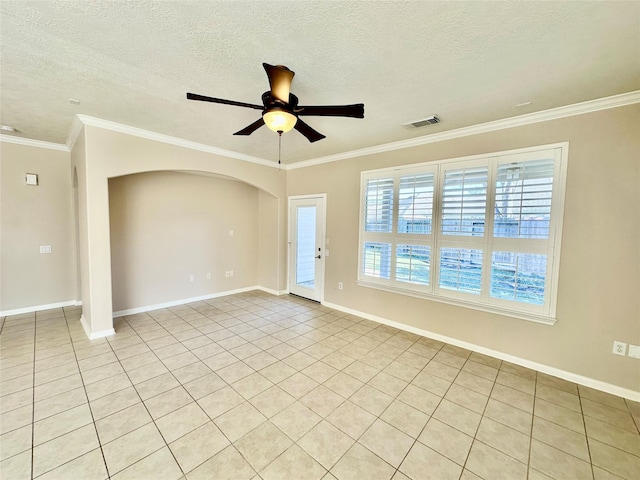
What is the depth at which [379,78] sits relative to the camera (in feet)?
7.03

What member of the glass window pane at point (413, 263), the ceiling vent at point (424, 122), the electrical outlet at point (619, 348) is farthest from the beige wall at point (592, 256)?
the glass window pane at point (413, 263)

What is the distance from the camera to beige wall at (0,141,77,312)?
392 centimetres

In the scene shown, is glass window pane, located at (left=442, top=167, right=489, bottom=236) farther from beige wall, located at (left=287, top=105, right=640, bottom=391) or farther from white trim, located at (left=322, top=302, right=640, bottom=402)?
white trim, located at (left=322, top=302, right=640, bottom=402)

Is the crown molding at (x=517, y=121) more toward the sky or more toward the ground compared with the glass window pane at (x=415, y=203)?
more toward the sky

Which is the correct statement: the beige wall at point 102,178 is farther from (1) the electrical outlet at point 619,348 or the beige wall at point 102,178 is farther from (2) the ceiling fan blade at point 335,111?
(1) the electrical outlet at point 619,348

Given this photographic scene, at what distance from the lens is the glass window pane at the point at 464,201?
3.06m

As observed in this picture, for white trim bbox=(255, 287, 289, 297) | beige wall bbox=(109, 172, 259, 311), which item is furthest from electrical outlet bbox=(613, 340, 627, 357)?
beige wall bbox=(109, 172, 259, 311)

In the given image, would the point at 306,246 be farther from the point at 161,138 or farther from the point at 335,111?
the point at 335,111

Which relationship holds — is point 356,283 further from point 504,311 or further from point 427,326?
point 504,311

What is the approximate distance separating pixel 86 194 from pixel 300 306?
3502 mm

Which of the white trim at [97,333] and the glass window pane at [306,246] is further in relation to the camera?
the glass window pane at [306,246]

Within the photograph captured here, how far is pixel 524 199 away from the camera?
2.79 metres

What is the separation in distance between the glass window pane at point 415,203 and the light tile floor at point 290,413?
1.58 m

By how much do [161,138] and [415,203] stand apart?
12.2ft
